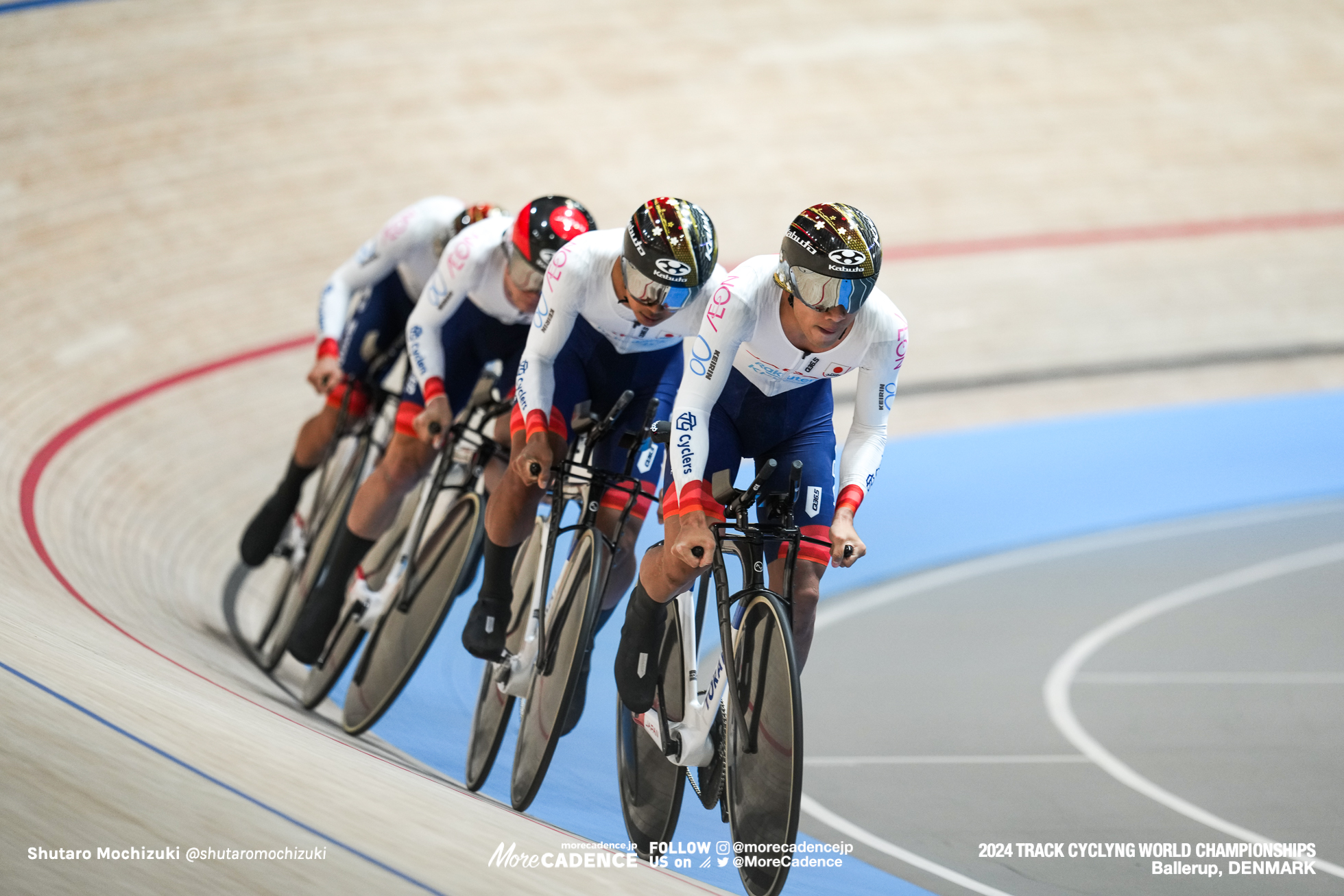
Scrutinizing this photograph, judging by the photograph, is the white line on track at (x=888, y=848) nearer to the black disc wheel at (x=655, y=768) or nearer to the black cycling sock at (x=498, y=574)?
the black disc wheel at (x=655, y=768)

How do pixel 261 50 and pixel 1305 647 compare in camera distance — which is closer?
pixel 1305 647

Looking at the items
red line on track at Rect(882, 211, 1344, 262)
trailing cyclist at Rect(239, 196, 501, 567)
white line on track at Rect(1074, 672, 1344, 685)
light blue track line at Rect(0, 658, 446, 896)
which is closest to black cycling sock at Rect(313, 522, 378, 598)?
trailing cyclist at Rect(239, 196, 501, 567)

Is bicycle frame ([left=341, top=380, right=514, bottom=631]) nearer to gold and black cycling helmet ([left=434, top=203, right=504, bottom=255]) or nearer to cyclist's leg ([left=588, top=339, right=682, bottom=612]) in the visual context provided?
cyclist's leg ([left=588, top=339, right=682, bottom=612])

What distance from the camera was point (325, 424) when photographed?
4.29m

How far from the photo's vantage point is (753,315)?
251 cm

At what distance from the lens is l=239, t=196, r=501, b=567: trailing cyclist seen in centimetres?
406

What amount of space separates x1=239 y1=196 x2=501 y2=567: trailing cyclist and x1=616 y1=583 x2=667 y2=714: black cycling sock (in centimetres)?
172

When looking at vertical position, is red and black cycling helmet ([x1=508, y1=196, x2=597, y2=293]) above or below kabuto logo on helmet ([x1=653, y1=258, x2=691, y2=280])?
above

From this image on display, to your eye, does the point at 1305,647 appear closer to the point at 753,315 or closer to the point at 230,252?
the point at 753,315

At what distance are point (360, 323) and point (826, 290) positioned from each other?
2.36 meters

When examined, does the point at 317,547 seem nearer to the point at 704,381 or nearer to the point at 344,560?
the point at 344,560

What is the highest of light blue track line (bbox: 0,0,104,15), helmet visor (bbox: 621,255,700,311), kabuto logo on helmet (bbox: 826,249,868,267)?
light blue track line (bbox: 0,0,104,15)

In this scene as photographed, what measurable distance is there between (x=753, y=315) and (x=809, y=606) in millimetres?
597

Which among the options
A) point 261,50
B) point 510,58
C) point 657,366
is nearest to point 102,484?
point 657,366
